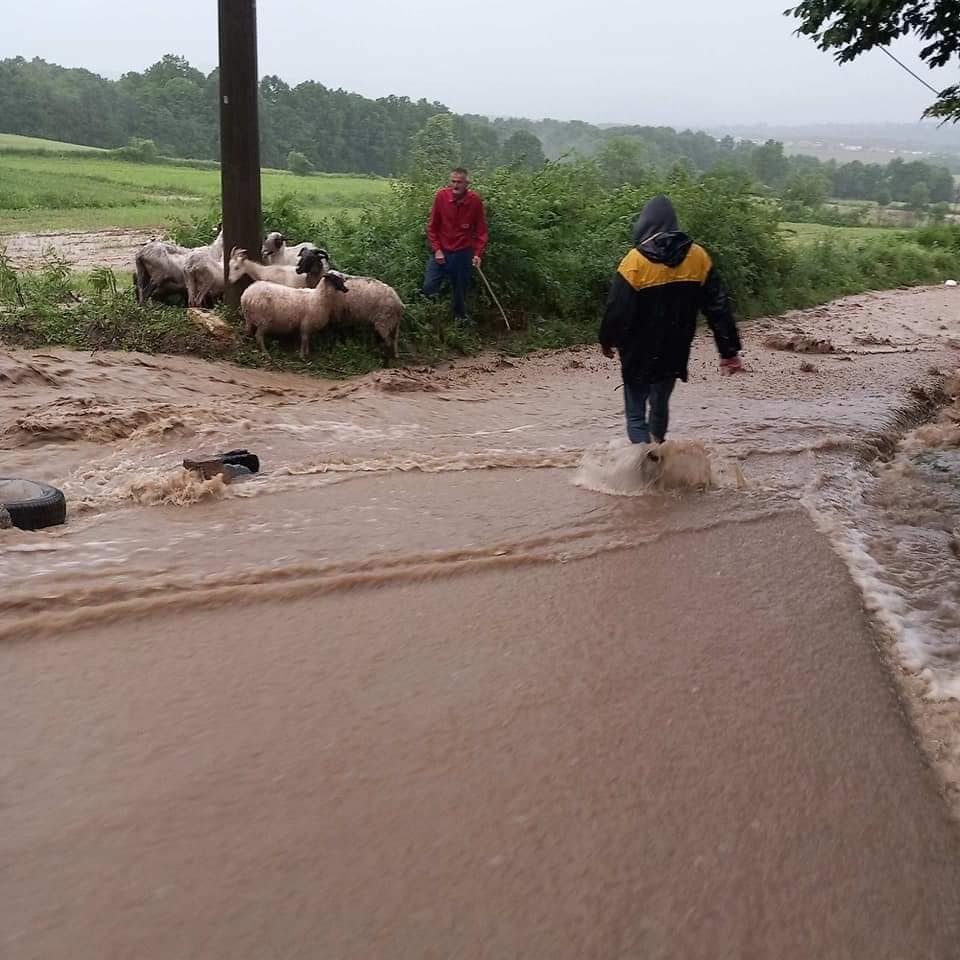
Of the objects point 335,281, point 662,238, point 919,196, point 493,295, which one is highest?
point 919,196

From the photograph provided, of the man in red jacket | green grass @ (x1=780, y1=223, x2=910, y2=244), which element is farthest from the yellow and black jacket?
green grass @ (x1=780, y1=223, x2=910, y2=244)

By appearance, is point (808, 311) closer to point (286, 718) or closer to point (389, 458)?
point (389, 458)

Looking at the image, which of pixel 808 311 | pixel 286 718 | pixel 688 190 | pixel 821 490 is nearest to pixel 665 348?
pixel 821 490

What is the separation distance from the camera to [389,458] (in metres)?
6.87

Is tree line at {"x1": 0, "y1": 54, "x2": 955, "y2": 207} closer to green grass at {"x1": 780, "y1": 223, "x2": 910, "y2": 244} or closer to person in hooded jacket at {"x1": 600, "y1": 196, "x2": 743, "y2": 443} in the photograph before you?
green grass at {"x1": 780, "y1": 223, "x2": 910, "y2": 244}

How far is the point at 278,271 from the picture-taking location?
9.86 m

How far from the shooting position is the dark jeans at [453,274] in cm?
1053

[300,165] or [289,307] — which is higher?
[300,165]

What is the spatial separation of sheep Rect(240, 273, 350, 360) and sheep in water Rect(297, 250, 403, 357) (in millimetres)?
136

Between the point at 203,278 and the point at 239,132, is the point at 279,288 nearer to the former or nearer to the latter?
the point at 203,278

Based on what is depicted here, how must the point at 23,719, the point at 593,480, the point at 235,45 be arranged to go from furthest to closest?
1. the point at 235,45
2. the point at 593,480
3. the point at 23,719

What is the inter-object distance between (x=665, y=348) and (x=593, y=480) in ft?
3.58

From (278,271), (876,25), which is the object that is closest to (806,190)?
(876,25)

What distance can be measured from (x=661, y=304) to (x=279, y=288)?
4601 millimetres
